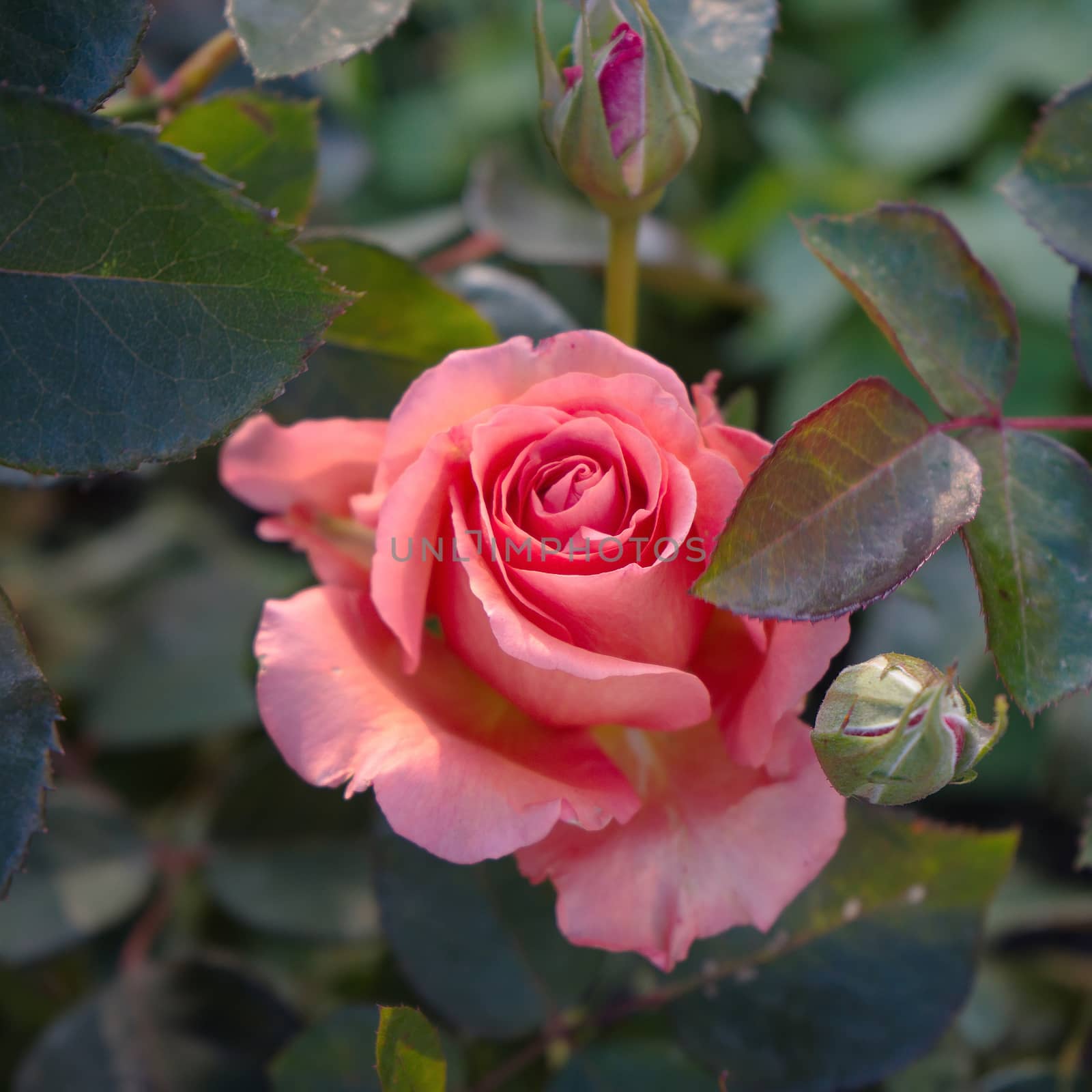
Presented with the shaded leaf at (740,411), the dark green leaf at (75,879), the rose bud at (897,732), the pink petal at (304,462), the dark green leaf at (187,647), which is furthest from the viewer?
the dark green leaf at (187,647)

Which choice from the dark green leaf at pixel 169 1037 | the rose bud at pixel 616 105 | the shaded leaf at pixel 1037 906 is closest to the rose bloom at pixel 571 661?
the rose bud at pixel 616 105

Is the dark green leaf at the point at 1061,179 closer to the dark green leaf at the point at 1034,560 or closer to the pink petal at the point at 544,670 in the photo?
the dark green leaf at the point at 1034,560

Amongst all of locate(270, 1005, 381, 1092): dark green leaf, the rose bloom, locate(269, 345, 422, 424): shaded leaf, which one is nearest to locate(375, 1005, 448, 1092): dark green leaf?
the rose bloom

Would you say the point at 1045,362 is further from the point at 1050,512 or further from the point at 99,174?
the point at 99,174

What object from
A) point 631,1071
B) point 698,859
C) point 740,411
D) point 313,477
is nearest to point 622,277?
point 740,411

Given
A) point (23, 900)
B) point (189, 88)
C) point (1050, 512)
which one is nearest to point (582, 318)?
point (189, 88)

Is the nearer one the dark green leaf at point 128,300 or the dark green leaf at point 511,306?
the dark green leaf at point 128,300
